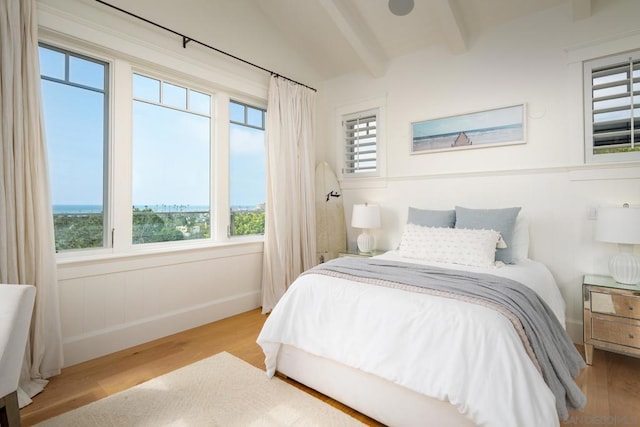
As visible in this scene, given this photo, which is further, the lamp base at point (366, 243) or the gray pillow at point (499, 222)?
the lamp base at point (366, 243)

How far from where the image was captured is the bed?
1.34m

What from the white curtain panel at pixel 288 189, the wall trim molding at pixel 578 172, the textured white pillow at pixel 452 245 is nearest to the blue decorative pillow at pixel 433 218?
the textured white pillow at pixel 452 245

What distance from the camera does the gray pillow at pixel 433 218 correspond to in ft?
9.89

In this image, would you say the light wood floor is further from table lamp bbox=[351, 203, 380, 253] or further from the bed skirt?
table lamp bbox=[351, 203, 380, 253]

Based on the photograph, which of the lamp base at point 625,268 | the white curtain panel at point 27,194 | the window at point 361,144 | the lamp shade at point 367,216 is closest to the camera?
the white curtain panel at point 27,194

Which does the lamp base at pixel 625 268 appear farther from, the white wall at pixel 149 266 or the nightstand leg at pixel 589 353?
the white wall at pixel 149 266

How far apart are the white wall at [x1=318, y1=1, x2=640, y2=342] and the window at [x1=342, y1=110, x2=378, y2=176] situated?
29 cm

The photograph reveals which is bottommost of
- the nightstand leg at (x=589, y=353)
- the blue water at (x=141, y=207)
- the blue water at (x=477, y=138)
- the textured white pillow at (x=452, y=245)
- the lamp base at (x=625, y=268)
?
the nightstand leg at (x=589, y=353)

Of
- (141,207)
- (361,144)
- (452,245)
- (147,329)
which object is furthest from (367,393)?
(361,144)

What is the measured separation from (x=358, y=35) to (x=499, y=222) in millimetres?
2317

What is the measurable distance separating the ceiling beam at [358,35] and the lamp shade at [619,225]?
255cm

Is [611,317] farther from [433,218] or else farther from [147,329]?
[147,329]

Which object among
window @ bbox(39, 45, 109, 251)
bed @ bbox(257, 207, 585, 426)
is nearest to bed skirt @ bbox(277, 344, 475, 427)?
bed @ bbox(257, 207, 585, 426)

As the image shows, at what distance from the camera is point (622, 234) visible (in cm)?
228
